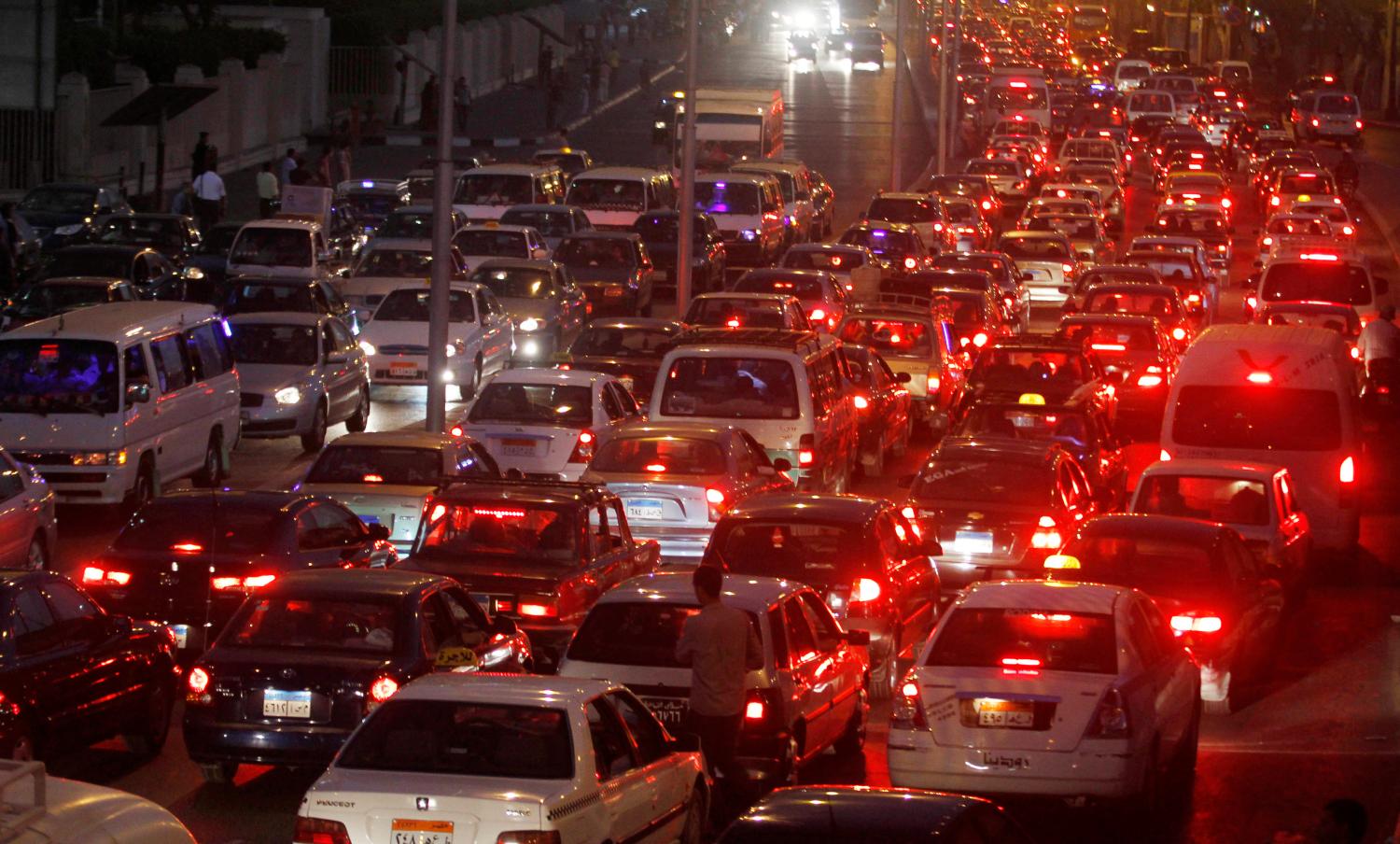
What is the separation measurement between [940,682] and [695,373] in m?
10.6

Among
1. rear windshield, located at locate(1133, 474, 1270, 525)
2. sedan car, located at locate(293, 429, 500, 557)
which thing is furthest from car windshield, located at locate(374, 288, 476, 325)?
rear windshield, located at locate(1133, 474, 1270, 525)

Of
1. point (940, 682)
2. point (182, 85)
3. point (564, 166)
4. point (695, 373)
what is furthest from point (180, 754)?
point (564, 166)

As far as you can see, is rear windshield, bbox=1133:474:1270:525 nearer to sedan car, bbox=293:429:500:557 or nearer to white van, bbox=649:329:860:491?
white van, bbox=649:329:860:491

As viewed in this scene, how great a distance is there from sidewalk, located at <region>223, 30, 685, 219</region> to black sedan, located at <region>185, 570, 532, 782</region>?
1479 inches

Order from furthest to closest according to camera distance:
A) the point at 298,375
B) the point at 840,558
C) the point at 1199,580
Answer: the point at 298,375
the point at 1199,580
the point at 840,558

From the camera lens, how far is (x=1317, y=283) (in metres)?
36.1

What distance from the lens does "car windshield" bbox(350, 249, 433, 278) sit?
3747 cm

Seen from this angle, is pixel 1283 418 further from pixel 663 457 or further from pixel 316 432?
pixel 316 432

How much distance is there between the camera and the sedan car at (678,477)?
66.3 feet

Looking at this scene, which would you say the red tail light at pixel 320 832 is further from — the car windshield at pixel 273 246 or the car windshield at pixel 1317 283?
the car windshield at pixel 273 246

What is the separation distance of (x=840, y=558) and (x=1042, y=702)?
4049 mm

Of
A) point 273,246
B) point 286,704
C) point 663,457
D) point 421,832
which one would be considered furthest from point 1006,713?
point 273,246

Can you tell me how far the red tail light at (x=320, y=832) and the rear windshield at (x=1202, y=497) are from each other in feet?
37.9

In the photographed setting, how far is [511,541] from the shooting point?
54.6 feet
